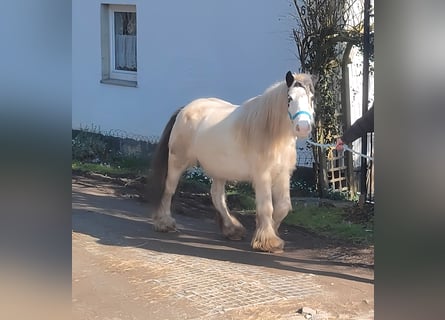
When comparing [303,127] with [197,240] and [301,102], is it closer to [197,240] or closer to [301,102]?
[301,102]

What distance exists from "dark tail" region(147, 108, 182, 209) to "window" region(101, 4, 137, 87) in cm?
461

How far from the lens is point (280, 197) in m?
5.84

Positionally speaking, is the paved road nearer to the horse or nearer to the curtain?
the horse

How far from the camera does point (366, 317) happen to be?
420 centimetres

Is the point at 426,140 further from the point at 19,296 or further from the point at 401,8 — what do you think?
the point at 19,296

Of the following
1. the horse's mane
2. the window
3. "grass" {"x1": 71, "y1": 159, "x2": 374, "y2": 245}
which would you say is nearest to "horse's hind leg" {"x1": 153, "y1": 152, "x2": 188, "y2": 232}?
the horse's mane

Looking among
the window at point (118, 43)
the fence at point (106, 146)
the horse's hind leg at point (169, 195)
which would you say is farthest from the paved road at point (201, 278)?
the window at point (118, 43)

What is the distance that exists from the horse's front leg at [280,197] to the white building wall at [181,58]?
2861 mm

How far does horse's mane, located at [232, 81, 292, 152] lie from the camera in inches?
215

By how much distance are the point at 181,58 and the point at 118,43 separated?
6.01ft

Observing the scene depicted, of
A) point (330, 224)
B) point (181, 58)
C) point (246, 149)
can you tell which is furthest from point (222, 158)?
point (181, 58)

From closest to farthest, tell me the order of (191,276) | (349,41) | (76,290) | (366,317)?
(366,317), (76,290), (191,276), (349,41)

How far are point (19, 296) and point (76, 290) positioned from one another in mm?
3529

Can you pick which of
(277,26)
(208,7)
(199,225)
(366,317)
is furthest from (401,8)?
(208,7)
